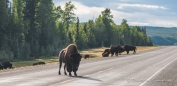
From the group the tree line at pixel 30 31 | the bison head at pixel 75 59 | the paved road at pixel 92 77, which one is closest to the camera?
the paved road at pixel 92 77

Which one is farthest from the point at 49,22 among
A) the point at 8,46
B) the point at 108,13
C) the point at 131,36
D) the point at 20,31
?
the point at 131,36

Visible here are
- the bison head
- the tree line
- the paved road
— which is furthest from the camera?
the tree line

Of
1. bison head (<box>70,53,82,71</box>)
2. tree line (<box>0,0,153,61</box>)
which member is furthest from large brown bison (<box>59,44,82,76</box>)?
tree line (<box>0,0,153,61</box>)

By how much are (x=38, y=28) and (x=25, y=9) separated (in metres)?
5.33

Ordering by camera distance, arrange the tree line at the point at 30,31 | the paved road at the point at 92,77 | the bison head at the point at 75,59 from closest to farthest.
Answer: the paved road at the point at 92,77 → the bison head at the point at 75,59 → the tree line at the point at 30,31

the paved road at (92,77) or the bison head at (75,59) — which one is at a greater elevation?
the bison head at (75,59)

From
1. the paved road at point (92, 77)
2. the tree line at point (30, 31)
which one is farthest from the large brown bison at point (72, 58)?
the tree line at point (30, 31)

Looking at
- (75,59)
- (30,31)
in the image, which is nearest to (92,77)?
(75,59)

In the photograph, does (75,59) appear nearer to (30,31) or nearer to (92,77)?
(92,77)

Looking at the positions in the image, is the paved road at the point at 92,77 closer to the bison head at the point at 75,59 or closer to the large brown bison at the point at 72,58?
the large brown bison at the point at 72,58

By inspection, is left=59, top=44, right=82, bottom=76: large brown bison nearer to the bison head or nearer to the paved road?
the bison head

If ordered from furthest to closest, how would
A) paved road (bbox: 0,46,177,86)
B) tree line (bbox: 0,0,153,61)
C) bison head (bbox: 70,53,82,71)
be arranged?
tree line (bbox: 0,0,153,61), bison head (bbox: 70,53,82,71), paved road (bbox: 0,46,177,86)

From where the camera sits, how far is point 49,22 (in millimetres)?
82750

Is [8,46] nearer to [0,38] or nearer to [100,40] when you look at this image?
[0,38]
